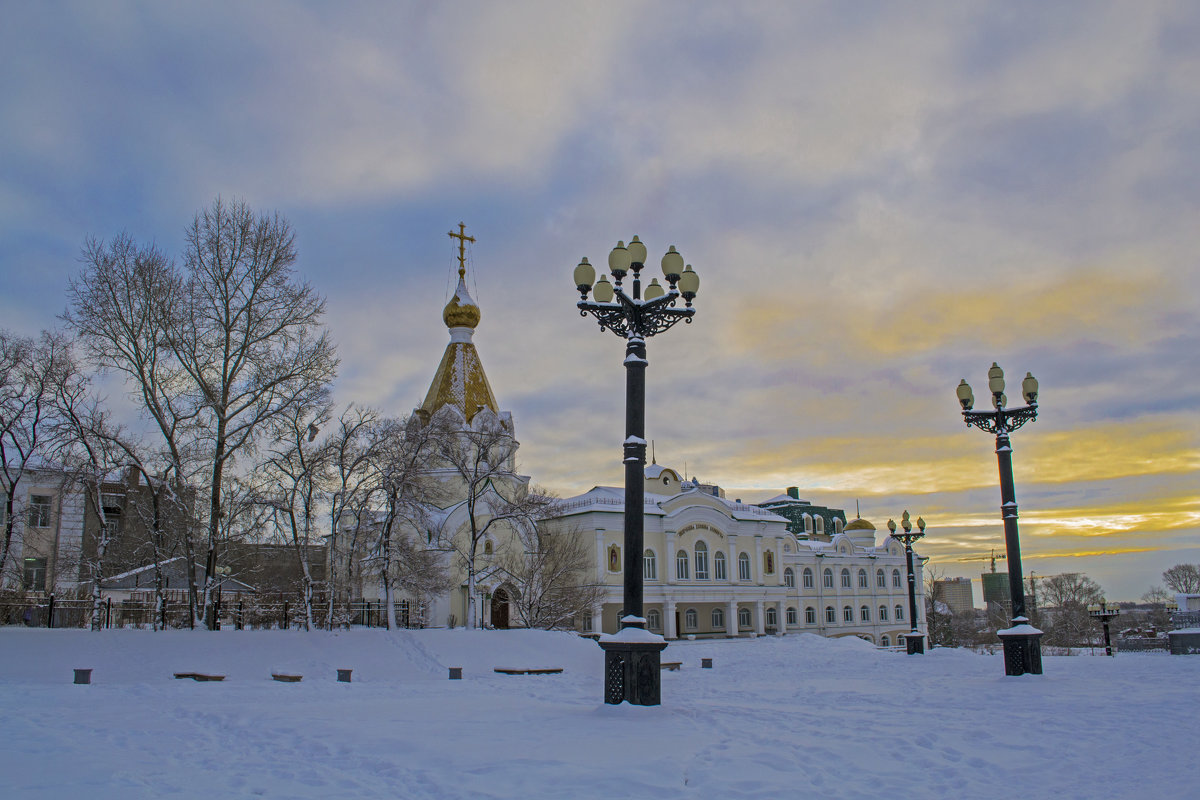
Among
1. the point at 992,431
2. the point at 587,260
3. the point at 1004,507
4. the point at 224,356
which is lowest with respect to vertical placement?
the point at 1004,507

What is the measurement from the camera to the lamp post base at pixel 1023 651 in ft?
56.1

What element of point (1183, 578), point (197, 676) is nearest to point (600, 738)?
point (197, 676)

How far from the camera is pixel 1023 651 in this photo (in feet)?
56.1

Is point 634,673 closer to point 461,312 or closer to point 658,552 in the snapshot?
point 461,312

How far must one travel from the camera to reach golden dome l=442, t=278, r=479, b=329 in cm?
3844

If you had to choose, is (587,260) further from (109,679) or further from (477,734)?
(109,679)

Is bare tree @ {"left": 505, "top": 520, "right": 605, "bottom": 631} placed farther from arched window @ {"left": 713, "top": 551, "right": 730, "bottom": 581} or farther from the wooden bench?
the wooden bench

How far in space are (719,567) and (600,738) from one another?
40.3 m

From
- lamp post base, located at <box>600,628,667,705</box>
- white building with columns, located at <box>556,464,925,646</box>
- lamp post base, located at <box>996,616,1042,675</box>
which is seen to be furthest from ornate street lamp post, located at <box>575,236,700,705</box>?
white building with columns, located at <box>556,464,925,646</box>

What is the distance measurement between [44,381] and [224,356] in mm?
4591

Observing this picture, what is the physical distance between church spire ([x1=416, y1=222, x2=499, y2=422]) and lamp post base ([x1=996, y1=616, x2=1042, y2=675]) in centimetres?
2433

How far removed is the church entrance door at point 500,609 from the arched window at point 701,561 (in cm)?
1329

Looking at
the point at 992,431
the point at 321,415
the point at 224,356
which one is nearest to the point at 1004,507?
the point at 992,431

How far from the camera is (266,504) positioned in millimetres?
23406
